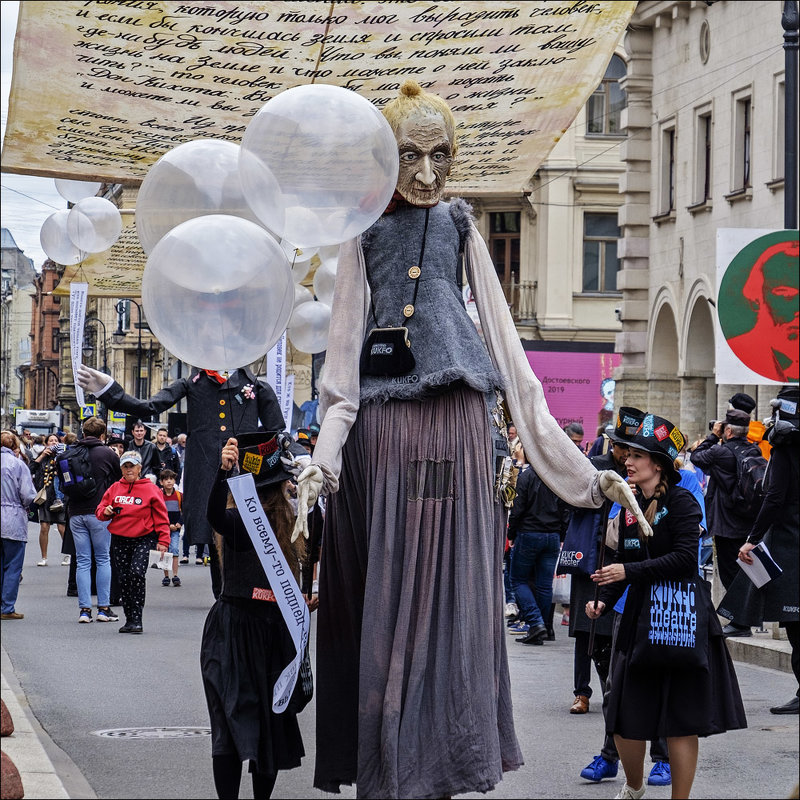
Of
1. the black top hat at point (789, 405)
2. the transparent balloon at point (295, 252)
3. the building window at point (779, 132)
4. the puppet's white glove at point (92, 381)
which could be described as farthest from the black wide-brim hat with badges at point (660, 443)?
the building window at point (779, 132)

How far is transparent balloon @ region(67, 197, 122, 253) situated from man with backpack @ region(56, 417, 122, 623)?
5.97m

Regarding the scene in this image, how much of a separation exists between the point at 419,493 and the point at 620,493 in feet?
2.06

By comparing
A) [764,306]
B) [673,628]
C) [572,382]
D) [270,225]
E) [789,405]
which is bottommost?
[673,628]

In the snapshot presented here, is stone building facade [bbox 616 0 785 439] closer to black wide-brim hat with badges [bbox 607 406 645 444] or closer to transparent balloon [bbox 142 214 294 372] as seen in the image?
black wide-brim hat with badges [bbox 607 406 645 444]

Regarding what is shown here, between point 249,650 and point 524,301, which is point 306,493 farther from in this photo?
point 524,301

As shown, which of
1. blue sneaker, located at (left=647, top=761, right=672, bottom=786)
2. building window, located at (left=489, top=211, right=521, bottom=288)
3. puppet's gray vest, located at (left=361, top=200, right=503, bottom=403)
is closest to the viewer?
puppet's gray vest, located at (left=361, top=200, right=503, bottom=403)

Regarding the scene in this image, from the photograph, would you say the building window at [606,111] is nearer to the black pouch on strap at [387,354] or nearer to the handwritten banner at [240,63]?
the handwritten banner at [240,63]

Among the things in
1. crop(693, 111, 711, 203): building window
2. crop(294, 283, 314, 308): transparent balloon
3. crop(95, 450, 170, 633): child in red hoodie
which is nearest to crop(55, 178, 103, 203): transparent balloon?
crop(294, 283, 314, 308): transparent balloon

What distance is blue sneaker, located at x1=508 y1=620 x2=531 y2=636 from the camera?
48.7ft

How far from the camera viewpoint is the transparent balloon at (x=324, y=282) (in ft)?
37.8

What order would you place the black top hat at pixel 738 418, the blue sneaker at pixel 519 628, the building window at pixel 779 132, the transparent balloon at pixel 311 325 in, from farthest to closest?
the building window at pixel 779 132 → the blue sneaker at pixel 519 628 → the black top hat at pixel 738 418 → the transparent balloon at pixel 311 325

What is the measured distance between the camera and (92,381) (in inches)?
246

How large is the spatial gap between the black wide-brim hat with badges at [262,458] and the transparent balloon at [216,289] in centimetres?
47

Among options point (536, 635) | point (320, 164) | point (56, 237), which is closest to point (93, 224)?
point (56, 237)
